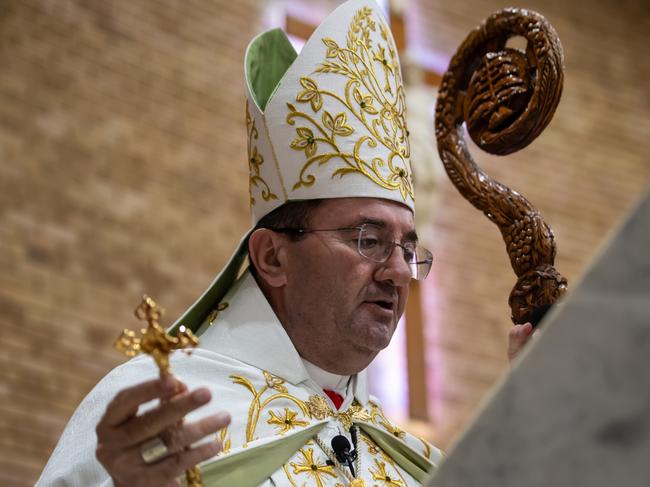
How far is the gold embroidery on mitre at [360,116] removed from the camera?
2.96m

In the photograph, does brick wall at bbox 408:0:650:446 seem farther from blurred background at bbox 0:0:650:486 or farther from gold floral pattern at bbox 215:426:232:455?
gold floral pattern at bbox 215:426:232:455

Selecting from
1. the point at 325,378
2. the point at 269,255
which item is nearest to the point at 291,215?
the point at 269,255

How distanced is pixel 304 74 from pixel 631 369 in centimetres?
234

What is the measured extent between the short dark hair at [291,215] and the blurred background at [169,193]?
92.7 inches

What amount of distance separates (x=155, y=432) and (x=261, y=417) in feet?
3.00

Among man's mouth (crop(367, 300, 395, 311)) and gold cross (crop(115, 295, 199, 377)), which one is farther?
man's mouth (crop(367, 300, 395, 311))

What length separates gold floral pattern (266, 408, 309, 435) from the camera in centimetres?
246

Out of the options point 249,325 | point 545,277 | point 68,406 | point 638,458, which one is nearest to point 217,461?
point 249,325

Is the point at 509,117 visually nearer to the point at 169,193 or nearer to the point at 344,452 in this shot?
the point at 344,452

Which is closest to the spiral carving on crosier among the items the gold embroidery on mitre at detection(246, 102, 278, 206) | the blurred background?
the gold embroidery on mitre at detection(246, 102, 278, 206)

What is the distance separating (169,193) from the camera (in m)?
5.88

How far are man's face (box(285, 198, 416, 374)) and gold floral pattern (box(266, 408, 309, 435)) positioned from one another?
0.22 metres

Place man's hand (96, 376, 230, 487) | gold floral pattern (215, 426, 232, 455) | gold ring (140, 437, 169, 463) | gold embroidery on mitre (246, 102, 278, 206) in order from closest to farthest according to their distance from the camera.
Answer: man's hand (96, 376, 230, 487), gold ring (140, 437, 169, 463), gold floral pattern (215, 426, 232, 455), gold embroidery on mitre (246, 102, 278, 206)

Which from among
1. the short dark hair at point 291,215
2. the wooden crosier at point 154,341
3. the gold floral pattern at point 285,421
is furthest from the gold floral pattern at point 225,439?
the wooden crosier at point 154,341
